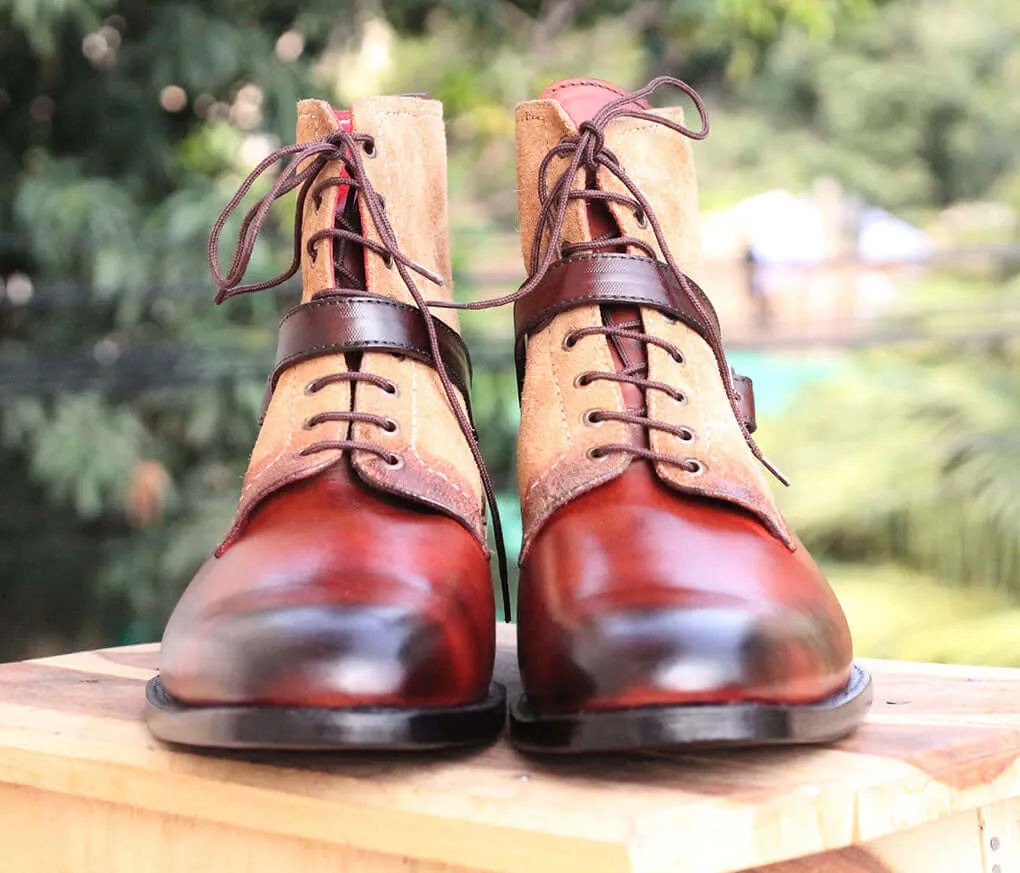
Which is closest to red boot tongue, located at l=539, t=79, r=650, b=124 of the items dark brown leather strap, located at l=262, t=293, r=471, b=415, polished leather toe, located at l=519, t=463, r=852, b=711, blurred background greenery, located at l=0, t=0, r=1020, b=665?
dark brown leather strap, located at l=262, t=293, r=471, b=415

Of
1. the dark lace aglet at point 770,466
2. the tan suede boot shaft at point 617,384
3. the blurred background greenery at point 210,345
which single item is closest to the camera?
the tan suede boot shaft at point 617,384

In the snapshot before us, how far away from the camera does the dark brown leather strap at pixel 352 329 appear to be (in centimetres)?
87

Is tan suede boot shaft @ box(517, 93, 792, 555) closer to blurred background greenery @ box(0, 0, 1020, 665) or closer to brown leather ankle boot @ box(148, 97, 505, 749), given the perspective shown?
brown leather ankle boot @ box(148, 97, 505, 749)

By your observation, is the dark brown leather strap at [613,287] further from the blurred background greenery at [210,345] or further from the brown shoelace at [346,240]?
the blurred background greenery at [210,345]

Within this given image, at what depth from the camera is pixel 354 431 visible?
83 cm

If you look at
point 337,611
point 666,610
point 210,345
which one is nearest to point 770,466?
point 666,610

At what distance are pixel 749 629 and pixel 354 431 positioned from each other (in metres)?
0.30

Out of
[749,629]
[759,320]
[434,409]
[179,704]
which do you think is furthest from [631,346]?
[759,320]

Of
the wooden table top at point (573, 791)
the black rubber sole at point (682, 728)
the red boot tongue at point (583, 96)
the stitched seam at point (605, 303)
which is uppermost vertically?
the red boot tongue at point (583, 96)

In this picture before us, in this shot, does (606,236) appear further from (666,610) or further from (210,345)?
(210,345)

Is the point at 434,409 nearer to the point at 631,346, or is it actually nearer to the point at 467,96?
the point at 631,346

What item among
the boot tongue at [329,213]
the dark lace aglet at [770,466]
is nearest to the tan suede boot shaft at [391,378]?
the boot tongue at [329,213]

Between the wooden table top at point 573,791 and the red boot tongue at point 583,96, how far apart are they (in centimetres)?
50

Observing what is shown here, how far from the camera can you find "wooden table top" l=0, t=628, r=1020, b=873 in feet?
1.97
